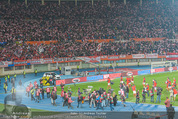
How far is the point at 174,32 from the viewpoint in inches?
2785

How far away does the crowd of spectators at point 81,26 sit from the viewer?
56.1m

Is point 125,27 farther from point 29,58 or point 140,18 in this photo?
point 29,58

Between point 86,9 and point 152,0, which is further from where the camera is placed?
point 152,0

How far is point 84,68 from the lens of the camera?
58469 millimetres

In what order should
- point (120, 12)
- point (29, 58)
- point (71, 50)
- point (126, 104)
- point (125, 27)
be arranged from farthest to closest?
point (120, 12), point (125, 27), point (71, 50), point (29, 58), point (126, 104)

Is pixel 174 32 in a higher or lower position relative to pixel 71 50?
higher

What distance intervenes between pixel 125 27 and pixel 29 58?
31.7 metres

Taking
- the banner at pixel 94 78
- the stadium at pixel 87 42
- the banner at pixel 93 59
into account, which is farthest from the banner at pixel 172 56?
the banner at pixel 94 78

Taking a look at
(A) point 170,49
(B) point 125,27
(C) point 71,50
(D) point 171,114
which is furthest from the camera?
(B) point 125,27

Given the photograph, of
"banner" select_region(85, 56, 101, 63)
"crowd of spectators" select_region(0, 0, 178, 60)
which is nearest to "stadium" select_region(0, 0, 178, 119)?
"crowd of spectators" select_region(0, 0, 178, 60)

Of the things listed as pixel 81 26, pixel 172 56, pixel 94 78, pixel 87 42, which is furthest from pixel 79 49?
pixel 172 56

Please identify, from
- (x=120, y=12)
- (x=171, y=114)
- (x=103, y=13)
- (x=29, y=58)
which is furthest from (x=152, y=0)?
(x=171, y=114)

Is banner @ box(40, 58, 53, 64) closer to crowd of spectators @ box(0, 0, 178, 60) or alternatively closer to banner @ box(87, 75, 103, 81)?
crowd of spectators @ box(0, 0, 178, 60)

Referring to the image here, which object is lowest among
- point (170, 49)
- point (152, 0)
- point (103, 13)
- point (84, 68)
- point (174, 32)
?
point (84, 68)
